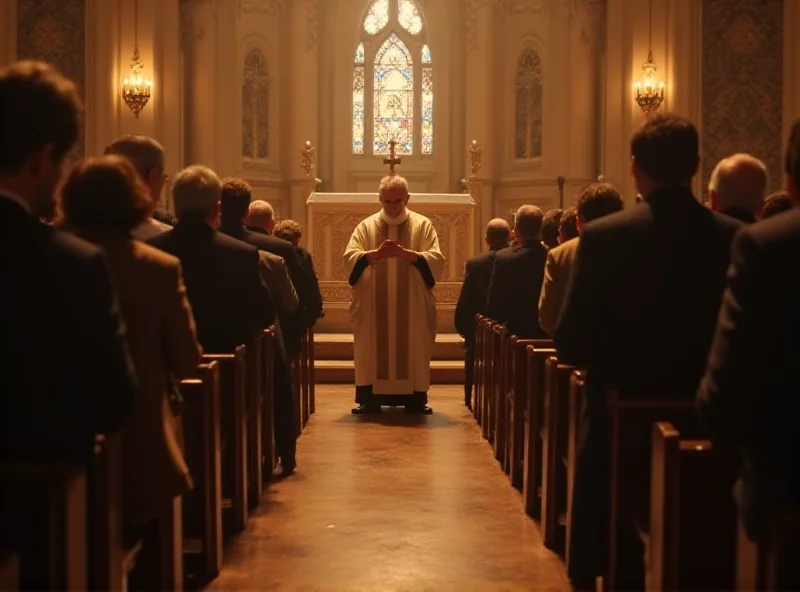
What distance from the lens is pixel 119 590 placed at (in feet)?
9.53

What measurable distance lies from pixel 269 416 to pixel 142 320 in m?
2.99

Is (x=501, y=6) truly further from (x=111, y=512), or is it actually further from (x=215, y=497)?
(x=111, y=512)

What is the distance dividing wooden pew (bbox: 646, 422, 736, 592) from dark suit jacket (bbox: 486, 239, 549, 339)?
12.6ft

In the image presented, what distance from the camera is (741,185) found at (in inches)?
174

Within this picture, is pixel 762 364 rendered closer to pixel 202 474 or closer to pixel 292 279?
pixel 202 474

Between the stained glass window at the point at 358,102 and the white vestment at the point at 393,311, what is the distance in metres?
8.46

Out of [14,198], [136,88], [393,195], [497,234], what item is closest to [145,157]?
[14,198]

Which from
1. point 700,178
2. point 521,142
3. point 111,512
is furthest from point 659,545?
point 521,142

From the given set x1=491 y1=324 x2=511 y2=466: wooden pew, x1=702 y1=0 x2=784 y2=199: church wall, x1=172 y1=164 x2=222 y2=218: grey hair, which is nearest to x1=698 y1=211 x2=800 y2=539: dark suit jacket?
x1=172 y1=164 x2=222 y2=218: grey hair

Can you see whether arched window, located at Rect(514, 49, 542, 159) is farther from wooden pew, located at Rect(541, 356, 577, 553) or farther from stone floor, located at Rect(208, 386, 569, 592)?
wooden pew, located at Rect(541, 356, 577, 553)

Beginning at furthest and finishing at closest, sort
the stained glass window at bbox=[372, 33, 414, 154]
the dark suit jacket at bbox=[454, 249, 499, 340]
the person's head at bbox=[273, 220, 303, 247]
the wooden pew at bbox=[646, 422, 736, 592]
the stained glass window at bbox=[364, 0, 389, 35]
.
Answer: the stained glass window at bbox=[372, 33, 414, 154], the stained glass window at bbox=[364, 0, 389, 35], the dark suit jacket at bbox=[454, 249, 499, 340], the person's head at bbox=[273, 220, 303, 247], the wooden pew at bbox=[646, 422, 736, 592]

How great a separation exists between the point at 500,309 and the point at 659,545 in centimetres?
425

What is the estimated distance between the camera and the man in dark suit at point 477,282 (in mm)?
8547

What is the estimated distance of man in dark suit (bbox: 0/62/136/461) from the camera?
234 cm
